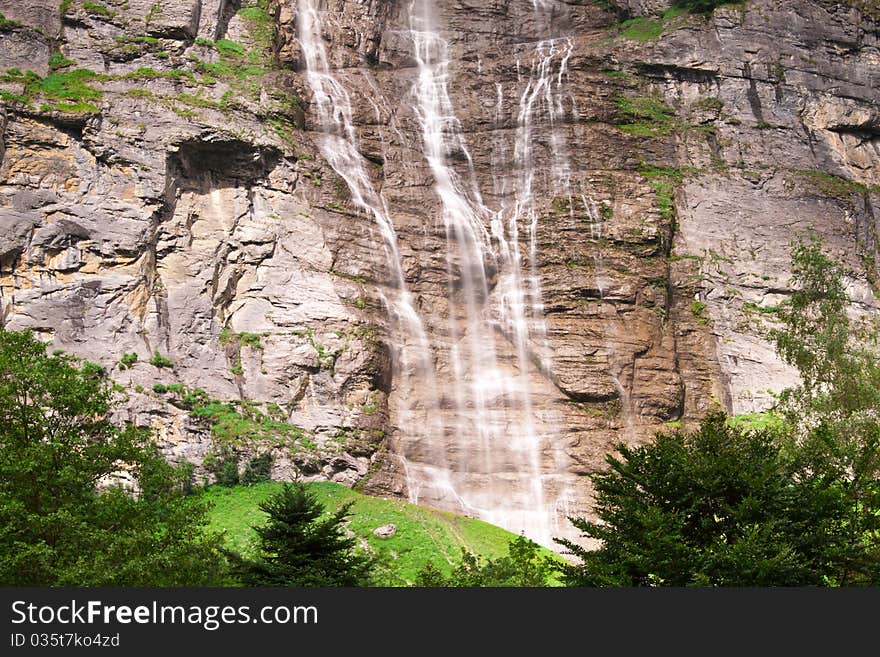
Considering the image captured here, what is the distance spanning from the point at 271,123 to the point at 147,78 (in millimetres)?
6238

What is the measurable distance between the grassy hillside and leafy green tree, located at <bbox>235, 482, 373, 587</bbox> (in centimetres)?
824

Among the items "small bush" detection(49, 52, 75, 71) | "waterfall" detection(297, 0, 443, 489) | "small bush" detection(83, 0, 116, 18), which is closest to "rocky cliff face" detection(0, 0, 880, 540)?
"small bush" detection(49, 52, 75, 71)

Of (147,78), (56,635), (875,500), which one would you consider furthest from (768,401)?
(56,635)

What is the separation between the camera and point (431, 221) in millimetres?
48812

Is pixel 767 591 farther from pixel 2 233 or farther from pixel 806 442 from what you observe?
pixel 2 233

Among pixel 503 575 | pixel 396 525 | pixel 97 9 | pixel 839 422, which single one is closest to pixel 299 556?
pixel 503 575

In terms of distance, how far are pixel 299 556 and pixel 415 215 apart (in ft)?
96.5

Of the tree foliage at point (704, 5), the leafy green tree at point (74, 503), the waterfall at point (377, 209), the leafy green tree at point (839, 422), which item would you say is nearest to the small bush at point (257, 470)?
the waterfall at point (377, 209)

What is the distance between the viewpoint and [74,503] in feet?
68.2

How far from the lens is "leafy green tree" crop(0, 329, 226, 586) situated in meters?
19.5

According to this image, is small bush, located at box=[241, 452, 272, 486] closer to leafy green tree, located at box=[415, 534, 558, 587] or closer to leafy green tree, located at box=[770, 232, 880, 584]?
leafy green tree, located at box=[415, 534, 558, 587]

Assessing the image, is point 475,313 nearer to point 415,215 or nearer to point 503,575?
point 415,215

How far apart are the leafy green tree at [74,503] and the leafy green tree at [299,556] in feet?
4.16

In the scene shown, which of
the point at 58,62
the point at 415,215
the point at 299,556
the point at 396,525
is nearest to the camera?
the point at 299,556
